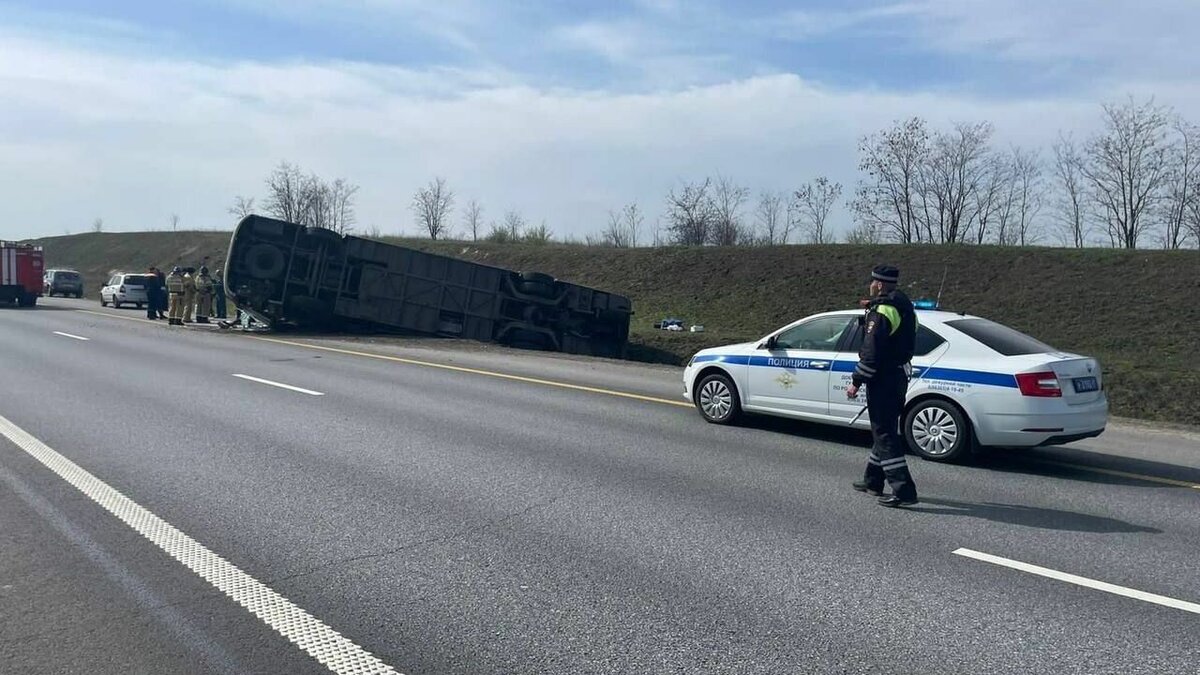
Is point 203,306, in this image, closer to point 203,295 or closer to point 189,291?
point 203,295

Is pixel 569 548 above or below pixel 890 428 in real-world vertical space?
below

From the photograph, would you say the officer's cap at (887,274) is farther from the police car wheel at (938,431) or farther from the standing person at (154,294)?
the standing person at (154,294)

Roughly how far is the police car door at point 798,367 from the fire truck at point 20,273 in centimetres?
3761

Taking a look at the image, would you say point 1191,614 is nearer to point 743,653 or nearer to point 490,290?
point 743,653

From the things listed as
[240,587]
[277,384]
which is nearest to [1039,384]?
[240,587]

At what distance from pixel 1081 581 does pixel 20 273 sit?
42.6m

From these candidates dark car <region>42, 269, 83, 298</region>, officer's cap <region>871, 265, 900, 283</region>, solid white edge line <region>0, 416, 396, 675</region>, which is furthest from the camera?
dark car <region>42, 269, 83, 298</region>

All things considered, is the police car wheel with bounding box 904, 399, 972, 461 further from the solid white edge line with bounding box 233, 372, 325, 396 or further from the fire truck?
the fire truck

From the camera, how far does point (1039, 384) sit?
855 cm

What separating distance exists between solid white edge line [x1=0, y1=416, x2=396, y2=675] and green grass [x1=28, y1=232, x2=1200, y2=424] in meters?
15.0

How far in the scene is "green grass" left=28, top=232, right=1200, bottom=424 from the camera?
81.8 feet

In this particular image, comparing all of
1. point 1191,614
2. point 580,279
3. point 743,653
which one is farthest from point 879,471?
point 580,279

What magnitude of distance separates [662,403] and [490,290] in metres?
13.0

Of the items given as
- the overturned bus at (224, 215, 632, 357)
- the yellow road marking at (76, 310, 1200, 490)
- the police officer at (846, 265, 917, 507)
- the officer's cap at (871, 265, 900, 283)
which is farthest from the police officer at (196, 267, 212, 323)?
the police officer at (846, 265, 917, 507)
